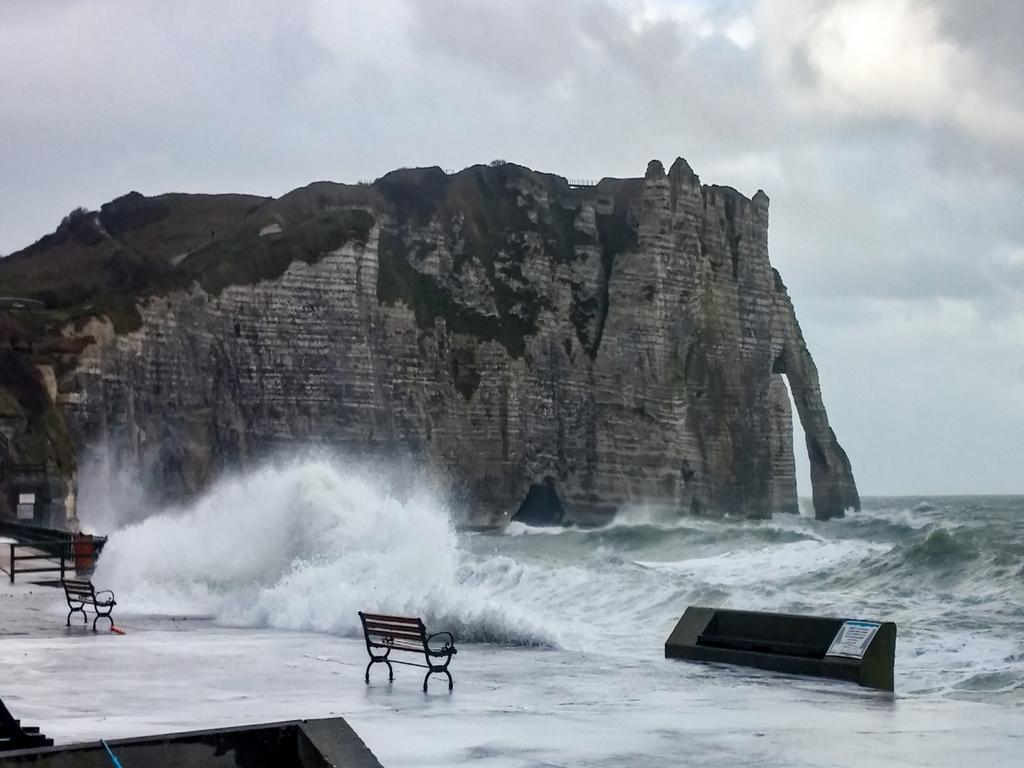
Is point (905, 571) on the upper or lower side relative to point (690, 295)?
lower

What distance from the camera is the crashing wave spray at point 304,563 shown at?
19469 mm

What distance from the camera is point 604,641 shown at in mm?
19438

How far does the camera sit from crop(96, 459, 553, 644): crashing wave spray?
19.5 meters

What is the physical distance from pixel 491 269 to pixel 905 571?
58.3 m

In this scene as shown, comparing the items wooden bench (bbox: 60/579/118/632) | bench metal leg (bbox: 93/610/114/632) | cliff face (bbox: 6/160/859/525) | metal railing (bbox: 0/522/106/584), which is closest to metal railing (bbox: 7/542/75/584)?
metal railing (bbox: 0/522/106/584)

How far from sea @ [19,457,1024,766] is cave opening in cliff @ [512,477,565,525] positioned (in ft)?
136

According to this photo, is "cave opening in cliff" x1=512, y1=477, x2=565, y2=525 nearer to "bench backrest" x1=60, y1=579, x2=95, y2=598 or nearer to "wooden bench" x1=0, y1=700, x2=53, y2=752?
"bench backrest" x1=60, y1=579, x2=95, y2=598

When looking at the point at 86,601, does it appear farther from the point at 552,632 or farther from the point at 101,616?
the point at 552,632

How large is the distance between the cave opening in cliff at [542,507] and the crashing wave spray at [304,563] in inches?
2020

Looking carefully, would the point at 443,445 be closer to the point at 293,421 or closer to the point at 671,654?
the point at 293,421

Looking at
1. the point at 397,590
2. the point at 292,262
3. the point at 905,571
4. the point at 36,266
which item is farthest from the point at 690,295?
the point at 397,590

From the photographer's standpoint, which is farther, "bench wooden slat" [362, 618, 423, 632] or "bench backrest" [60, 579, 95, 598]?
"bench backrest" [60, 579, 95, 598]

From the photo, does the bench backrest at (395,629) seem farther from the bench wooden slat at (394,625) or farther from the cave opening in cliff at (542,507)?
the cave opening in cliff at (542,507)

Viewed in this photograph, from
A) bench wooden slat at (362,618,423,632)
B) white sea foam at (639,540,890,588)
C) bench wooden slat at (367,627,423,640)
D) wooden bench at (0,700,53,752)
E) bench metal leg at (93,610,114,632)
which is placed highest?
wooden bench at (0,700,53,752)
